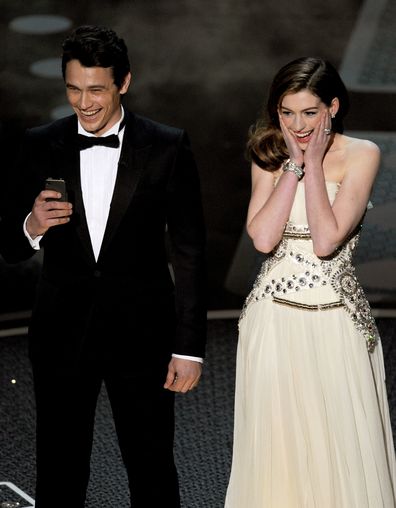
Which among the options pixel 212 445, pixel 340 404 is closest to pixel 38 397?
pixel 340 404

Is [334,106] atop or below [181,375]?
atop

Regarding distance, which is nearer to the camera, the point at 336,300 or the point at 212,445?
the point at 336,300

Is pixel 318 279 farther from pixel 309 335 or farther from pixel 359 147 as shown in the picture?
pixel 359 147

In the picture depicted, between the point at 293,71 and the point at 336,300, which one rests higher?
the point at 293,71

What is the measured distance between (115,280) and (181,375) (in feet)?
1.11

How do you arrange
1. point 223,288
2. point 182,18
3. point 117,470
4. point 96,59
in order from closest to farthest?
point 96,59 → point 117,470 → point 182,18 → point 223,288

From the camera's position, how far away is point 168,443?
3.50 metres

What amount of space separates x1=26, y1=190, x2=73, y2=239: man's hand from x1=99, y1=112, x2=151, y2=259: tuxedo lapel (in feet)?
0.50

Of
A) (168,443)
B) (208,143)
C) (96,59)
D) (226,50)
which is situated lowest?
(168,443)

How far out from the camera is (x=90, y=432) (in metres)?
3.51

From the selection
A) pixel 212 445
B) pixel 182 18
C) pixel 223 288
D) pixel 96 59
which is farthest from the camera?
pixel 223 288

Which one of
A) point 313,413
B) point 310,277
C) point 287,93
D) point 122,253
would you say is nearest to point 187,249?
point 122,253

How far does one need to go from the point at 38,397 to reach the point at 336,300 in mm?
955

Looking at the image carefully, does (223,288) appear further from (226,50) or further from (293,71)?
(293,71)
